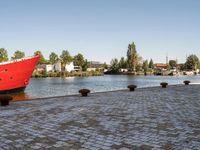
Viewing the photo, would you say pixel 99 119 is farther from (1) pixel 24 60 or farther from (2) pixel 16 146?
(1) pixel 24 60

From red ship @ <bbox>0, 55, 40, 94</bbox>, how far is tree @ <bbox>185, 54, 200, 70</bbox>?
154 metres

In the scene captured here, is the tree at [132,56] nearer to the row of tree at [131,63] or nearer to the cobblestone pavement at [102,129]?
the row of tree at [131,63]

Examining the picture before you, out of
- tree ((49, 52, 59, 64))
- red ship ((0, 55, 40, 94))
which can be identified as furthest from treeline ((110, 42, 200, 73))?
red ship ((0, 55, 40, 94))

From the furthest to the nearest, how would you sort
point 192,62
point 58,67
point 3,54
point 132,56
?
point 192,62 → point 58,67 → point 132,56 → point 3,54

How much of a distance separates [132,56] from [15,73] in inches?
4278

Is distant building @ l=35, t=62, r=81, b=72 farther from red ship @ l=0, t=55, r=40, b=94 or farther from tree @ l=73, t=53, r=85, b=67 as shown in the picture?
red ship @ l=0, t=55, r=40, b=94

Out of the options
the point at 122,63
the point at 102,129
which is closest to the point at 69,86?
the point at 102,129

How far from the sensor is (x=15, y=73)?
37.1 m

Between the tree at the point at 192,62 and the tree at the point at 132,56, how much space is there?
52128 mm

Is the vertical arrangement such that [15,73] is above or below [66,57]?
below

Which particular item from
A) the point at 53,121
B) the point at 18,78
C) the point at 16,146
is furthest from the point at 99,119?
the point at 18,78

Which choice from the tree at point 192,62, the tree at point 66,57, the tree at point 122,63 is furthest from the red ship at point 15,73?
the tree at point 192,62

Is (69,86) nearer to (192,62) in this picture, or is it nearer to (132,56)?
(132,56)

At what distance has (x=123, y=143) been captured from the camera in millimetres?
7176
